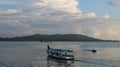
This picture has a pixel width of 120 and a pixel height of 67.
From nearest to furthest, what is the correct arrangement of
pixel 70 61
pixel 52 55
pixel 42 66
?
pixel 42 66
pixel 70 61
pixel 52 55

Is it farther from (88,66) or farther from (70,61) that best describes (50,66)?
(70,61)

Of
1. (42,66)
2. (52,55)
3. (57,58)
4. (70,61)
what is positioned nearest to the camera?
(42,66)

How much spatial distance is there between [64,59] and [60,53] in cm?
681

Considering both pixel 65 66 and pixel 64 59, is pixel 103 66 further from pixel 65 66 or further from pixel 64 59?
pixel 64 59

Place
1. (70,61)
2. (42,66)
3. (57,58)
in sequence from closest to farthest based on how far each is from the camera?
(42,66) → (70,61) → (57,58)

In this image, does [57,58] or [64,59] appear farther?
[57,58]

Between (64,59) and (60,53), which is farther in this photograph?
(60,53)

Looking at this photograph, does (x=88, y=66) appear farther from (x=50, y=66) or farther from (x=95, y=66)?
(x=50, y=66)

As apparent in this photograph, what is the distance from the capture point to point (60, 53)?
8962 cm

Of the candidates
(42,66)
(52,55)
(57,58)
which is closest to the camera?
(42,66)

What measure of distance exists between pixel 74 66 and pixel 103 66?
6.98 m

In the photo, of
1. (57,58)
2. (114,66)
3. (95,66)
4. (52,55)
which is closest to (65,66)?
(95,66)

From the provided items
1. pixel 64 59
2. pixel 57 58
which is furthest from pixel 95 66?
pixel 57 58

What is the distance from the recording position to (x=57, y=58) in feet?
292
